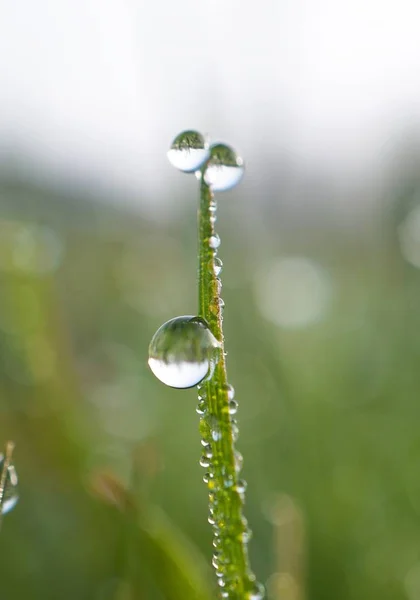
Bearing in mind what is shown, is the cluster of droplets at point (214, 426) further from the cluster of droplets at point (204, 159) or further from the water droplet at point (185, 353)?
the cluster of droplets at point (204, 159)

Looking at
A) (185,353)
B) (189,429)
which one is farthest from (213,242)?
(189,429)

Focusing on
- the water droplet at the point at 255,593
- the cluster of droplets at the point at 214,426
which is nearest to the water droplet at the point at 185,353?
the cluster of droplets at the point at 214,426

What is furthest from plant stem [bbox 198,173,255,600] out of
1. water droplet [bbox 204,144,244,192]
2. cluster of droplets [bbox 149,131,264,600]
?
water droplet [bbox 204,144,244,192]

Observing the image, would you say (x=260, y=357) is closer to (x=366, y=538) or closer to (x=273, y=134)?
(x=366, y=538)

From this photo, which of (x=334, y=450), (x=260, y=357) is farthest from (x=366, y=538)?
(x=260, y=357)

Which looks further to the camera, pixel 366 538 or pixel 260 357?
pixel 260 357

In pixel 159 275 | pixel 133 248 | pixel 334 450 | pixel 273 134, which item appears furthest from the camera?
pixel 133 248

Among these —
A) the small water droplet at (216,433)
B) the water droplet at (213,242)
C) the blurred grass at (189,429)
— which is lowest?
the blurred grass at (189,429)
